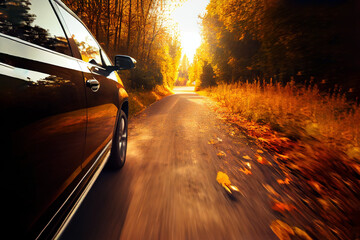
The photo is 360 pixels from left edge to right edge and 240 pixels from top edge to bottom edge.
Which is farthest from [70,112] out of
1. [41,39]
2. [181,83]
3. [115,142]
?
[181,83]

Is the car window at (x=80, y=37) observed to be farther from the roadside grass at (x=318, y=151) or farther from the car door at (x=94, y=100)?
the roadside grass at (x=318, y=151)

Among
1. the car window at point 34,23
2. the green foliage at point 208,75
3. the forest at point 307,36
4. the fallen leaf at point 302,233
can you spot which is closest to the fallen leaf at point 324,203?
the fallen leaf at point 302,233

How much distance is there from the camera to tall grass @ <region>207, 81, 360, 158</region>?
339 centimetres

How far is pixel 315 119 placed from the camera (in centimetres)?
423

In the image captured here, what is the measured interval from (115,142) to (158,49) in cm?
2016

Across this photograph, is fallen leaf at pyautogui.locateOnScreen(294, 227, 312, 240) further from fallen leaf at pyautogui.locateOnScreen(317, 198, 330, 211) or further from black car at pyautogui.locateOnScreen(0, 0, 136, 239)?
black car at pyautogui.locateOnScreen(0, 0, 136, 239)

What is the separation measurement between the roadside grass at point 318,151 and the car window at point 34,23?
110 inches

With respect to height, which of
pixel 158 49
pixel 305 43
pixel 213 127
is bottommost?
pixel 213 127

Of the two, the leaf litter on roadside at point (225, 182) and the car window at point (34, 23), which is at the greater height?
the car window at point (34, 23)

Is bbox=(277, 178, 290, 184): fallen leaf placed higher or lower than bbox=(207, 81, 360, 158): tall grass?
lower

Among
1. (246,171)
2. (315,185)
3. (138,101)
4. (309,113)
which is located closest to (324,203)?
(315,185)

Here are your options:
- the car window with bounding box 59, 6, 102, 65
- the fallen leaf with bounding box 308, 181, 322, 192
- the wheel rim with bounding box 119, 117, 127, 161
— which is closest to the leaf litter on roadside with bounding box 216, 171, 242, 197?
the fallen leaf with bounding box 308, 181, 322, 192

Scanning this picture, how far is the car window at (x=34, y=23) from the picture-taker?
106 centimetres

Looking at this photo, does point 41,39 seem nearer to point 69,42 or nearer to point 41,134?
point 69,42
